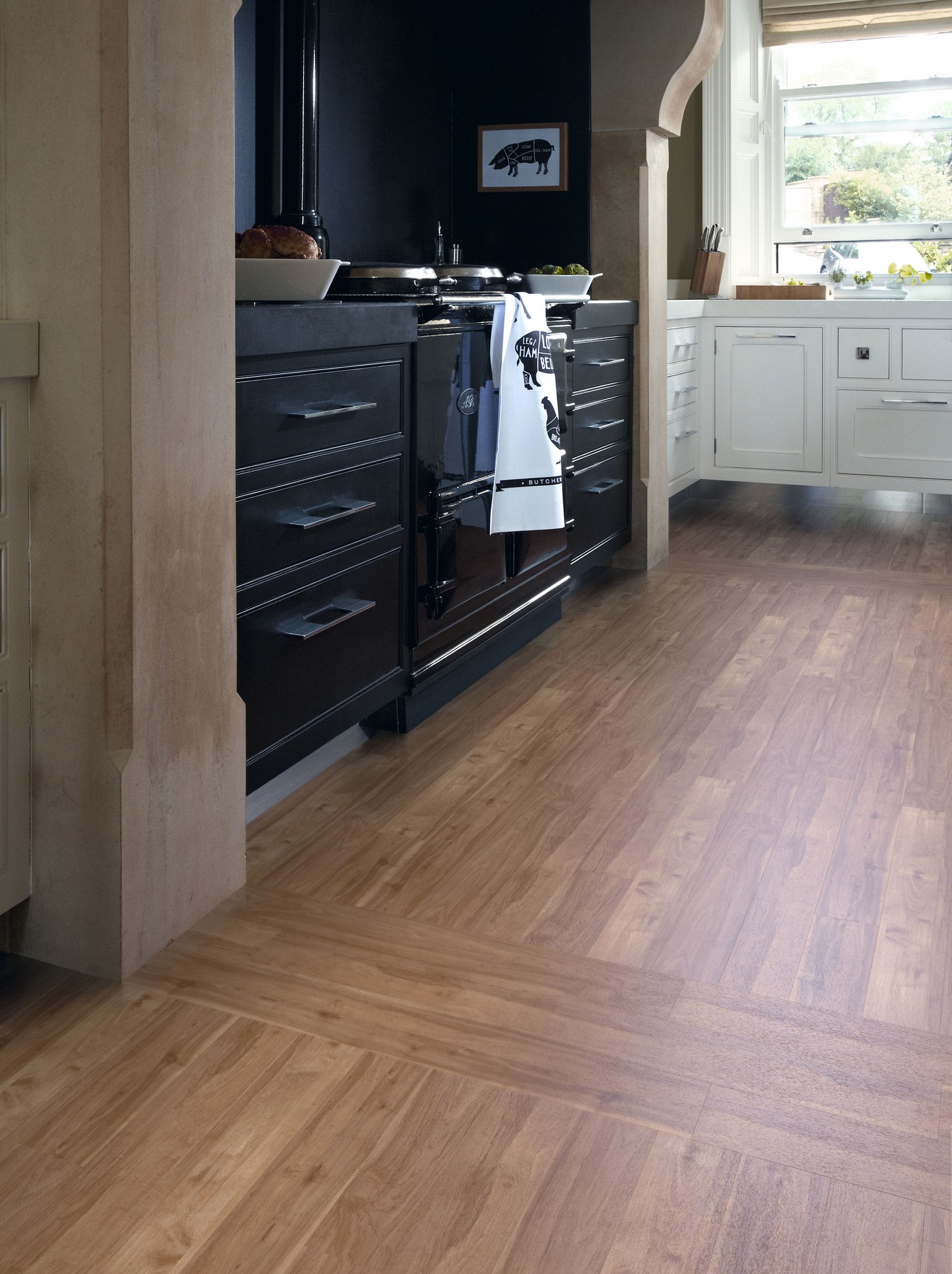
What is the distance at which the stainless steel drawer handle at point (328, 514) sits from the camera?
1.91m

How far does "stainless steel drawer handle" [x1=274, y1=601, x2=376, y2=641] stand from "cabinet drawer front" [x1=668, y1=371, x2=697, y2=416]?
2702mm

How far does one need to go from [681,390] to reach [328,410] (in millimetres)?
3101

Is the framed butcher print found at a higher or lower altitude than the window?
lower

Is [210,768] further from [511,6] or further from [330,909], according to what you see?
[511,6]

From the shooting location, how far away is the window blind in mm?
5168

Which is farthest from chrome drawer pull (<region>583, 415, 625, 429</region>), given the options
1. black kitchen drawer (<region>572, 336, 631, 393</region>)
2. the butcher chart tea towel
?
the butcher chart tea towel

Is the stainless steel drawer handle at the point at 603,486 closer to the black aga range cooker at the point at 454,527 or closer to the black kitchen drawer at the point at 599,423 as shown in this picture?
the black kitchen drawer at the point at 599,423

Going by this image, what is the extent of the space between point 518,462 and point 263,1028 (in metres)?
1.57

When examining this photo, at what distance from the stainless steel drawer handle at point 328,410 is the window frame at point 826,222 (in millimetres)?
4211

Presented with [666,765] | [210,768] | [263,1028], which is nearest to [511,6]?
[666,765]

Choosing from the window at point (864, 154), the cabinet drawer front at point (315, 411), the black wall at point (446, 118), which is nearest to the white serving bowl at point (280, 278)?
the cabinet drawer front at point (315, 411)

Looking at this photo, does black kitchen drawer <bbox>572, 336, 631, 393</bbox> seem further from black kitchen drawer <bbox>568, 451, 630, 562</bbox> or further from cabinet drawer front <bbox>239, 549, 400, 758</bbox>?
cabinet drawer front <bbox>239, 549, 400, 758</bbox>

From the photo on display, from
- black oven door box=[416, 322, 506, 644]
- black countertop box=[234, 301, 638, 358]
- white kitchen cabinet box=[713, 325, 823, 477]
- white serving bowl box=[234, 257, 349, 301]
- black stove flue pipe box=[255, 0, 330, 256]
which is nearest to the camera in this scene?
black countertop box=[234, 301, 638, 358]

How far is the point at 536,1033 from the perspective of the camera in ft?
4.80
